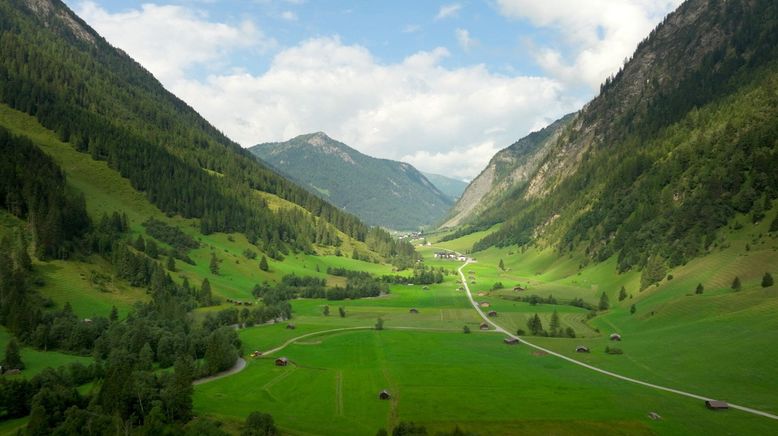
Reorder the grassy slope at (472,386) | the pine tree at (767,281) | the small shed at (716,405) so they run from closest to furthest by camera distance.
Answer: the small shed at (716,405), the grassy slope at (472,386), the pine tree at (767,281)

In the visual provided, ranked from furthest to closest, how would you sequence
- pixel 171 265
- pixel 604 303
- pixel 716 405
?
pixel 171 265 → pixel 604 303 → pixel 716 405

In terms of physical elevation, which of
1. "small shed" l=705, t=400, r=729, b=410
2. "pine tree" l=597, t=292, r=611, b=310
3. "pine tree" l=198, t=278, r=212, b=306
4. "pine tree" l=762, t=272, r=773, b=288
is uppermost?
"pine tree" l=198, t=278, r=212, b=306

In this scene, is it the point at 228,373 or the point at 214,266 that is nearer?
the point at 228,373

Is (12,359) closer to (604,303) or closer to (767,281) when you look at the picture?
(767,281)

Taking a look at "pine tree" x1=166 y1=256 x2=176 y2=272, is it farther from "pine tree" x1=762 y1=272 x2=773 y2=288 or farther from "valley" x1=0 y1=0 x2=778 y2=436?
"pine tree" x1=762 y1=272 x2=773 y2=288

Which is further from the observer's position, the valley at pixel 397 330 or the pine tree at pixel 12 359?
the pine tree at pixel 12 359

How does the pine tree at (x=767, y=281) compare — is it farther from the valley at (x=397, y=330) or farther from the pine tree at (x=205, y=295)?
the pine tree at (x=205, y=295)

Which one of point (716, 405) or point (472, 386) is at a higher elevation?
point (472, 386)

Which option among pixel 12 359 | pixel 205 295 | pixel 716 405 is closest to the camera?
pixel 716 405

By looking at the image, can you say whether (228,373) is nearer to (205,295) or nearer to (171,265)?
(205,295)

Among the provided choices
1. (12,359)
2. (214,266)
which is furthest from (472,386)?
(214,266)

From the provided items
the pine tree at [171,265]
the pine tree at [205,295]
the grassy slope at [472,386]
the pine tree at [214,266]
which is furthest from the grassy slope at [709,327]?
the pine tree at [171,265]

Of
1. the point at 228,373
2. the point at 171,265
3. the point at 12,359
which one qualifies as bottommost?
the point at 228,373

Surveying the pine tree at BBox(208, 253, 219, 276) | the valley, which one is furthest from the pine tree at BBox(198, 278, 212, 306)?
the pine tree at BBox(208, 253, 219, 276)
